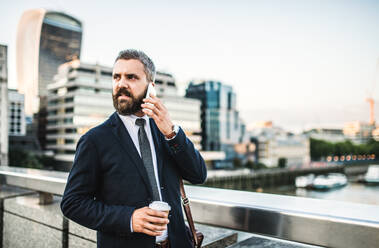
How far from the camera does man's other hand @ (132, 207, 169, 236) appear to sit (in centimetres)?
123

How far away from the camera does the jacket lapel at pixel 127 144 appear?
55.7 inches

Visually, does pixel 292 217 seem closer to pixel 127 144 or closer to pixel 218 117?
pixel 127 144

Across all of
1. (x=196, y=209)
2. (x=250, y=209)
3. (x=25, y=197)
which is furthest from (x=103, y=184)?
(x=25, y=197)

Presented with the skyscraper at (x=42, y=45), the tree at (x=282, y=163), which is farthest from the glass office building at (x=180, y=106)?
the skyscraper at (x=42, y=45)

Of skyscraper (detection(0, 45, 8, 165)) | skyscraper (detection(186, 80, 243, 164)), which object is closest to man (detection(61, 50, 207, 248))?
skyscraper (detection(0, 45, 8, 165))

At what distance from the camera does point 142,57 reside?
1559 mm

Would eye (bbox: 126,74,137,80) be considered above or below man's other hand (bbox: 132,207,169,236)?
above

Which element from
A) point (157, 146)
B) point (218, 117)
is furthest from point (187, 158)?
point (218, 117)

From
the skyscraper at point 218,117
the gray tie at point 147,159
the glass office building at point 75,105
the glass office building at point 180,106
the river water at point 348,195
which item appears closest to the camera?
the gray tie at point 147,159

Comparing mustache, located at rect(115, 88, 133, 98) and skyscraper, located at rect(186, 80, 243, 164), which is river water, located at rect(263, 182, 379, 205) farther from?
mustache, located at rect(115, 88, 133, 98)

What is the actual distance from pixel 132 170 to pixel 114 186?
0.11 metres

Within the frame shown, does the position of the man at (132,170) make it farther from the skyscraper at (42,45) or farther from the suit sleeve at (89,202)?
the skyscraper at (42,45)

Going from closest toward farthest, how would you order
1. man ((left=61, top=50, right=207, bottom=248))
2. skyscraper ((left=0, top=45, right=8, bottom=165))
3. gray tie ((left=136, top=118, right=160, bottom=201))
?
man ((left=61, top=50, right=207, bottom=248)) < gray tie ((left=136, top=118, right=160, bottom=201)) < skyscraper ((left=0, top=45, right=8, bottom=165))

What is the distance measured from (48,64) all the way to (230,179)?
336 ft
